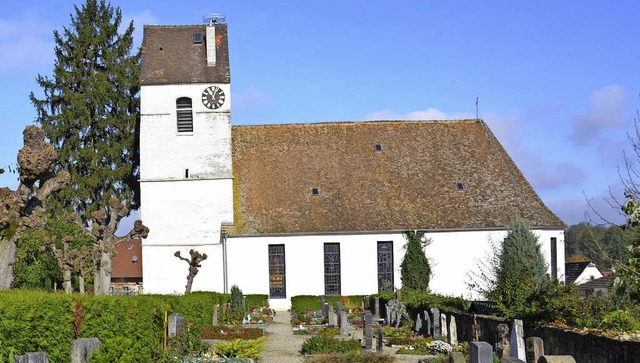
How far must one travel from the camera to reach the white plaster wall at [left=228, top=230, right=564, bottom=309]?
126ft

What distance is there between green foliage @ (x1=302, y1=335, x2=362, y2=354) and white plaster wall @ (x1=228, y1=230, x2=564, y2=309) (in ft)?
54.0

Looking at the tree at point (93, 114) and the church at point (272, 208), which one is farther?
the tree at point (93, 114)

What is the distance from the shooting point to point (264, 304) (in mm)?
37844

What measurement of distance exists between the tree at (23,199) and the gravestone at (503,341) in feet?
33.4

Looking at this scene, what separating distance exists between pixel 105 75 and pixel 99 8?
165 inches

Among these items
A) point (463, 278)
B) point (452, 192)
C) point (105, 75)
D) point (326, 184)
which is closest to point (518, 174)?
point (452, 192)

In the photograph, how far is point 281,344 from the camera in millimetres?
24688

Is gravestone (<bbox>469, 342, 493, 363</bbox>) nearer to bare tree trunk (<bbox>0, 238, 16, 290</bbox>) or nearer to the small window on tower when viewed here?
bare tree trunk (<bbox>0, 238, 16, 290</bbox>)

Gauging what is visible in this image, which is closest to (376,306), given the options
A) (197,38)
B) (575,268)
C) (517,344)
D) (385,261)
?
(385,261)

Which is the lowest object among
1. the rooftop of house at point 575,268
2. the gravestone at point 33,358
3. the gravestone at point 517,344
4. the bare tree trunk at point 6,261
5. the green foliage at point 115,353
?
the rooftop of house at point 575,268

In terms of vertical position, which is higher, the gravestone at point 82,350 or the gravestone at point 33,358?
the gravestone at point 33,358

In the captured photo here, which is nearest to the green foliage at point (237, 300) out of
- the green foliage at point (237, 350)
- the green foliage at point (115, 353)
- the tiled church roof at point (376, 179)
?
the tiled church roof at point (376, 179)

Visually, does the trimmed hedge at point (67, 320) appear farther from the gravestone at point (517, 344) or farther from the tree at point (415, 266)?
the tree at point (415, 266)

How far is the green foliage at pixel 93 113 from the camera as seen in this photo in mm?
45094
